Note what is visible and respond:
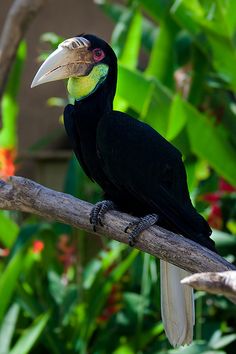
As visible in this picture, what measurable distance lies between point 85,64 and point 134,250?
46.4 inches

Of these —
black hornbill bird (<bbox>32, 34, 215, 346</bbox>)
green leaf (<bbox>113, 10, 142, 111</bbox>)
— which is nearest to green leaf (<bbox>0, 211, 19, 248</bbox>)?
green leaf (<bbox>113, 10, 142, 111</bbox>)

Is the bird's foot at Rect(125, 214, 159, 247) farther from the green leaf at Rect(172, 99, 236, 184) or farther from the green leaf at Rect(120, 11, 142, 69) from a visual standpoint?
the green leaf at Rect(120, 11, 142, 69)

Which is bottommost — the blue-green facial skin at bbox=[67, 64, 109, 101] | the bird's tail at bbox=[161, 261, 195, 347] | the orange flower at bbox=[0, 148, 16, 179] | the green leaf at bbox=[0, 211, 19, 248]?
the green leaf at bbox=[0, 211, 19, 248]

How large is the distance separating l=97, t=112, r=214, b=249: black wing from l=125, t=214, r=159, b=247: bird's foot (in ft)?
0.07

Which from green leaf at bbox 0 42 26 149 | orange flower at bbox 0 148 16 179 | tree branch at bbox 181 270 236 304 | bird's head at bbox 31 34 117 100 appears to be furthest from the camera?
green leaf at bbox 0 42 26 149

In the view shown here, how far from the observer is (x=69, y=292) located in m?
3.07

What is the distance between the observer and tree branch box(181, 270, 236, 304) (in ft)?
→ 4.65

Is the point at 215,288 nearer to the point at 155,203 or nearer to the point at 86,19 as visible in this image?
the point at 155,203

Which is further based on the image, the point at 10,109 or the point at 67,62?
the point at 10,109

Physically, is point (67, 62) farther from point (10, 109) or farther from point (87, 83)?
point (10, 109)

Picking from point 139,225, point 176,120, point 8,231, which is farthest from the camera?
point 8,231

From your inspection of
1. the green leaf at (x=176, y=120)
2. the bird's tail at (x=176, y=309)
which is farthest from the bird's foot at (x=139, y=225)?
the green leaf at (x=176, y=120)

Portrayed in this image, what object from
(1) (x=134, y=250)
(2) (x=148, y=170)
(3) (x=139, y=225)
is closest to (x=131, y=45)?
(1) (x=134, y=250)

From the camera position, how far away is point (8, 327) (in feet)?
9.34
